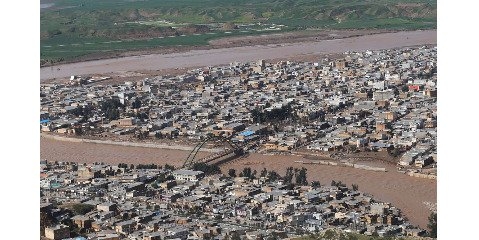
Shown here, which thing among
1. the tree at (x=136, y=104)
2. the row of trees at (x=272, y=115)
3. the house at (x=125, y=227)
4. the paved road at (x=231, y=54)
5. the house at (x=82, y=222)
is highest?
the paved road at (x=231, y=54)

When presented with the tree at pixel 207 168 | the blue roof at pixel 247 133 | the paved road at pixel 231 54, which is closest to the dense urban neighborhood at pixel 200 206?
the tree at pixel 207 168

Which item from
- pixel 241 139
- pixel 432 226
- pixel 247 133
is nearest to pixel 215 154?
pixel 241 139

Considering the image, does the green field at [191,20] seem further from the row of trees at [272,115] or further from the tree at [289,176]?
the tree at [289,176]

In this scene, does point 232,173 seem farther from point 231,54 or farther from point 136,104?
point 231,54

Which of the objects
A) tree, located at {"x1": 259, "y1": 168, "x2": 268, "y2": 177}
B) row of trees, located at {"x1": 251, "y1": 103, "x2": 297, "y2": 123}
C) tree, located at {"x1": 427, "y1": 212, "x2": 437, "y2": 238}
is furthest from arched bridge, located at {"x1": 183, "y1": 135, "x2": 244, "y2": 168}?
tree, located at {"x1": 427, "y1": 212, "x2": 437, "y2": 238}

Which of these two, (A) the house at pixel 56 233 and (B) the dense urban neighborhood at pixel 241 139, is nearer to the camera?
(A) the house at pixel 56 233

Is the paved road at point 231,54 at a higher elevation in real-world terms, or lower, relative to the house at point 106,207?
higher

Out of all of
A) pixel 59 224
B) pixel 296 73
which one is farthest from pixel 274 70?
pixel 59 224
